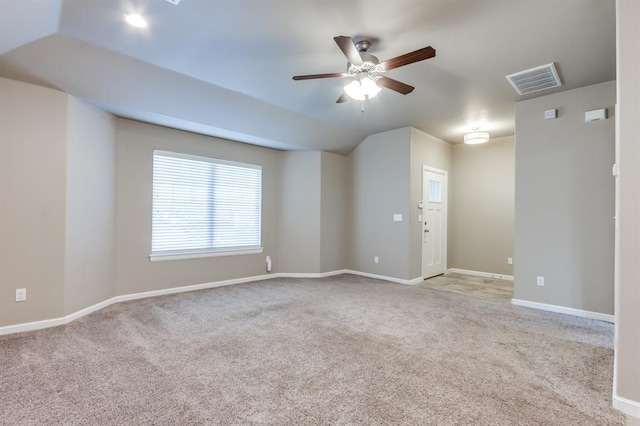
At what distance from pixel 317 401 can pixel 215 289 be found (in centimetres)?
338

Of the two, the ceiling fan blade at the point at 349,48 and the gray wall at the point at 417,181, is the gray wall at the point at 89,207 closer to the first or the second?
the ceiling fan blade at the point at 349,48

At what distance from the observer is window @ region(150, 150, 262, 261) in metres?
4.58

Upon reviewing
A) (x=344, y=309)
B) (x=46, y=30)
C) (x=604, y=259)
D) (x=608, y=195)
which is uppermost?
(x=46, y=30)

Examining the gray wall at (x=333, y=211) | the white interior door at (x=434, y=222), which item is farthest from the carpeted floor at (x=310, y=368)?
the gray wall at (x=333, y=211)

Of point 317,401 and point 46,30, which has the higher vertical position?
point 46,30

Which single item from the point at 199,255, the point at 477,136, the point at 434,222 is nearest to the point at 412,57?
the point at 477,136

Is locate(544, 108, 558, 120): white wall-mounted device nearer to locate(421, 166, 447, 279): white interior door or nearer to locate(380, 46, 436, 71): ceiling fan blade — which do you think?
locate(421, 166, 447, 279): white interior door

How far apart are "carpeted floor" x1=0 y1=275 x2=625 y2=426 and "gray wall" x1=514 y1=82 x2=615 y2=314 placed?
42cm

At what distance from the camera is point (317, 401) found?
6.51 ft

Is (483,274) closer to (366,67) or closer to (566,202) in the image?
(566,202)

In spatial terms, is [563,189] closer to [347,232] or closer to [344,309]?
[344,309]

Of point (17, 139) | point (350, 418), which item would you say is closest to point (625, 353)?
point (350, 418)

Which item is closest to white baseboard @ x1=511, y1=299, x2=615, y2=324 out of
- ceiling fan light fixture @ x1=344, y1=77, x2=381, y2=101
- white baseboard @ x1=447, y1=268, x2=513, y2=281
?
white baseboard @ x1=447, y1=268, x2=513, y2=281

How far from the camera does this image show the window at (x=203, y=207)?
4.58 meters
